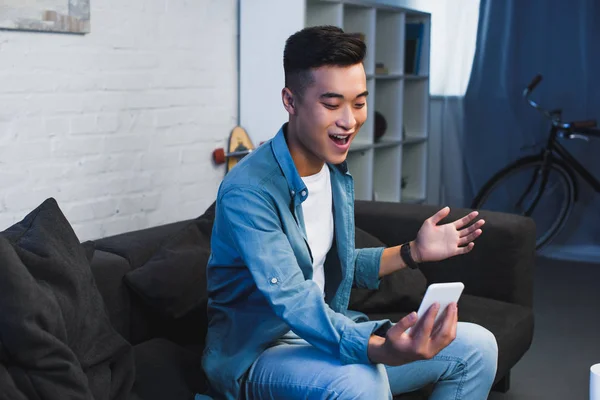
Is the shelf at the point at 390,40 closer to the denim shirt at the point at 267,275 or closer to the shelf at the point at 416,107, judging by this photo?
the shelf at the point at 416,107

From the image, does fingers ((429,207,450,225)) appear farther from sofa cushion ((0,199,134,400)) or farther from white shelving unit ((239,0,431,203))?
white shelving unit ((239,0,431,203))

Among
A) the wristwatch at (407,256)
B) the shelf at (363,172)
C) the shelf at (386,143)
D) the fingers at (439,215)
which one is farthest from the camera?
the shelf at (386,143)

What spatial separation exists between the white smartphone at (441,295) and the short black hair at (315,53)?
55cm

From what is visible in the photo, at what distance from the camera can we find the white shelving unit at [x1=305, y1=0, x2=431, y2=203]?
166 inches

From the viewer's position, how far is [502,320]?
8.33 ft

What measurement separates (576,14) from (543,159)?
94 cm

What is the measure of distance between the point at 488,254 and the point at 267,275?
51.2 inches

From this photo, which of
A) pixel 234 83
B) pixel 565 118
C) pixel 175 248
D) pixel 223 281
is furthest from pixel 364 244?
pixel 565 118

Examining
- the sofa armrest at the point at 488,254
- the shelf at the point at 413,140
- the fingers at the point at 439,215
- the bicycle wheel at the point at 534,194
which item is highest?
the fingers at the point at 439,215

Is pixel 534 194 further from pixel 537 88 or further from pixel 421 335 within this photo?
pixel 421 335

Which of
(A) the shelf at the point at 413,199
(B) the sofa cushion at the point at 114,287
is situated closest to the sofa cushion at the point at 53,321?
(B) the sofa cushion at the point at 114,287

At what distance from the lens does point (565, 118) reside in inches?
207

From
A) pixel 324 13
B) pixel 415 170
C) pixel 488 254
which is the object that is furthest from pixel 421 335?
pixel 415 170

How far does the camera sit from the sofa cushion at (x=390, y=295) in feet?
8.47
